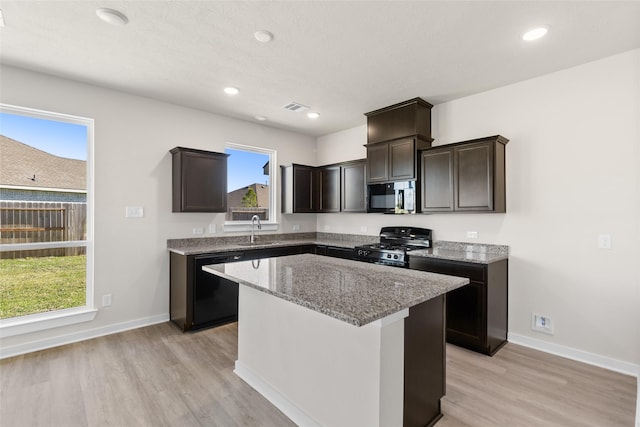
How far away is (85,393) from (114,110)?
2.81 m

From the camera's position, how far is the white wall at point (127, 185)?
124 inches

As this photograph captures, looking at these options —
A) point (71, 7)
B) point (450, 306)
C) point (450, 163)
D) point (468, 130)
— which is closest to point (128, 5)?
point (71, 7)

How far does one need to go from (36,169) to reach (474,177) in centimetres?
447

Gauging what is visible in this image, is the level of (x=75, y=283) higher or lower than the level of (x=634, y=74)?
lower

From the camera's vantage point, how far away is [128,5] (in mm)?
2064

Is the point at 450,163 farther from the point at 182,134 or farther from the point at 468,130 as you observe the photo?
the point at 182,134

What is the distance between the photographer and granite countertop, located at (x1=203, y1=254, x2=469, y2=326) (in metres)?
1.38

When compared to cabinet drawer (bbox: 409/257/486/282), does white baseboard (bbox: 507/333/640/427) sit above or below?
below

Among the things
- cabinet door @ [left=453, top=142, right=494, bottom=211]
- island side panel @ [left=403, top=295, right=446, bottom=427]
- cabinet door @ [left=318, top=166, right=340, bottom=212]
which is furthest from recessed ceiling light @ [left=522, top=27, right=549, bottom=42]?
cabinet door @ [left=318, top=166, right=340, bottom=212]

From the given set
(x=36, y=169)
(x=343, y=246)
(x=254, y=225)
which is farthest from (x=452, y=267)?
(x=36, y=169)

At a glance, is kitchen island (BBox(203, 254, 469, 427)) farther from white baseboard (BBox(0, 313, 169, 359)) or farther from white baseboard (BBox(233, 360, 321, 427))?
white baseboard (BBox(0, 313, 169, 359))

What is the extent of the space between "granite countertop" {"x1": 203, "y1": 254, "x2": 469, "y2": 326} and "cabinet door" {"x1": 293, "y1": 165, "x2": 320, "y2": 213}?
2.42 m

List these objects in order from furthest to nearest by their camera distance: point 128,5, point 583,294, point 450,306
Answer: point 450,306
point 583,294
point 128,5

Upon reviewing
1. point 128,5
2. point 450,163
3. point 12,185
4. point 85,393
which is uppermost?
point 128,5
